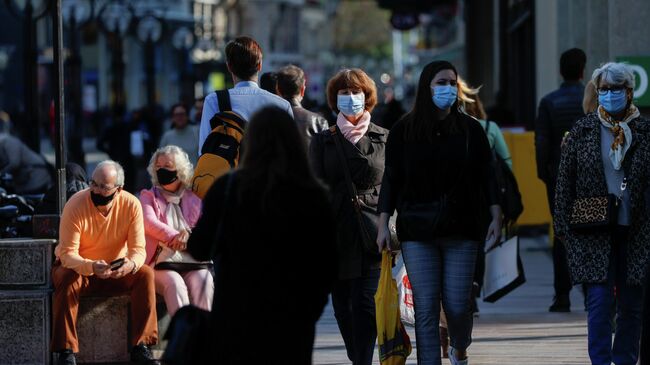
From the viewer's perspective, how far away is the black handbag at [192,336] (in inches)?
222

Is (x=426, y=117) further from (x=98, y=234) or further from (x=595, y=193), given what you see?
(x=98, y=234)

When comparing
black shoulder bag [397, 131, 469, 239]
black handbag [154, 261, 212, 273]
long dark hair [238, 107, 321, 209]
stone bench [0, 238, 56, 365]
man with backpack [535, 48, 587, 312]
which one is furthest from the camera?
man with backpack [535, 48, 587, 312]

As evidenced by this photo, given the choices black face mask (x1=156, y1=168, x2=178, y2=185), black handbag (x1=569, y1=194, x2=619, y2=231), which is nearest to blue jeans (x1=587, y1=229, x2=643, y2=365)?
black handbag (x1=569, y1=194, x2=619, y2=231)

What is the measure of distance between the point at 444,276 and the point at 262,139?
2505mm

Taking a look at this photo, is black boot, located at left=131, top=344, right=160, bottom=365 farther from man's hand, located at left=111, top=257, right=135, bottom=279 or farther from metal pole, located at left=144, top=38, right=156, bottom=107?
metal pole, located at left=144, top=38, right=156, bottom=107

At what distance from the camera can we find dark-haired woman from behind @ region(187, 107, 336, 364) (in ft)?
18.4

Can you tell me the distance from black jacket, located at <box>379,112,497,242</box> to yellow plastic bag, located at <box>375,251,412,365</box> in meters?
0.33

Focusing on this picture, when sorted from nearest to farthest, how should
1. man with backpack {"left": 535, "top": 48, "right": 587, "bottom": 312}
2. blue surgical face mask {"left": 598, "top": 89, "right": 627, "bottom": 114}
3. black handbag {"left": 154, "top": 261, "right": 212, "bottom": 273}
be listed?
blue surgical face mask {"left": 598, "top": 89, "right": 627, "bottom": 114}
black handbag {"left": 154, "top": 261, "right": 212, "bottom": 273}
man with backpack {"left": 535, "top": 48, "right": 587, "bottom": 312}

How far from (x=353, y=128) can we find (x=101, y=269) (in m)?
1.94

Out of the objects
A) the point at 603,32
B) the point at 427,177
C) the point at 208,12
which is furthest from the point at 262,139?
the point at 208,12

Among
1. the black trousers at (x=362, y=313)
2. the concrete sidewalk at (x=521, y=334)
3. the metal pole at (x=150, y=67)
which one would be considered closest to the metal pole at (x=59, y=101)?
the concrete sidewalk at (x=521, y=334)

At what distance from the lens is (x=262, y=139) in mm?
5617

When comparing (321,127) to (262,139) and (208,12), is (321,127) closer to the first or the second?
(262,139)

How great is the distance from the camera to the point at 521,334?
1090cm
